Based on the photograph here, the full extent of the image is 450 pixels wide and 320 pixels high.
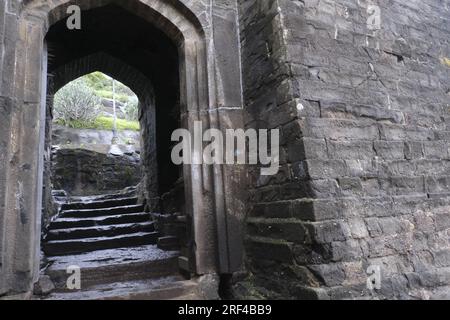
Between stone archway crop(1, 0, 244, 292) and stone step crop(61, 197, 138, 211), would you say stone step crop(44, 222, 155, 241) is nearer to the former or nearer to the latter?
stone step crop(61, 197, 138, 211)

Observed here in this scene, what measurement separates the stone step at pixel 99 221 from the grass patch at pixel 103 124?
868 centimetres

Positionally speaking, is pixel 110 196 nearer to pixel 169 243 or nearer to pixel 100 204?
pixel 100 204

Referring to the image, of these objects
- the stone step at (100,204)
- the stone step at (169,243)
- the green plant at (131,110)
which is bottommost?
the stone step at (169,243)

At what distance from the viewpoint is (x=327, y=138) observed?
2680mm

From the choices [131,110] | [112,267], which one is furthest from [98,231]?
[131,110]

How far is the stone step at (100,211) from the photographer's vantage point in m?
6.01

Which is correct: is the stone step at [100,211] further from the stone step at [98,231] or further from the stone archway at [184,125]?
the stone archway at [184,125]

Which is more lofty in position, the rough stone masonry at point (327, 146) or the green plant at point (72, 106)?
the green plant at point (72, 106)

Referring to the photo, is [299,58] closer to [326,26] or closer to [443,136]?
[326,26]

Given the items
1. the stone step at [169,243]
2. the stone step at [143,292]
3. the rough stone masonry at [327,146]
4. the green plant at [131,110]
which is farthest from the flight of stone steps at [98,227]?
the green plant at [131,110]

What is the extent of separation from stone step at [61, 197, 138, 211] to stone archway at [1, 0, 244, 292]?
12.3ft

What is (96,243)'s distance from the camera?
490cm

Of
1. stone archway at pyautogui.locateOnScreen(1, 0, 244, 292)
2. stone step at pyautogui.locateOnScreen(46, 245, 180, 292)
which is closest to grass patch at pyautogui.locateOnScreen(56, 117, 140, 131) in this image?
stone step at pyautogui.locateOnScreen(46, 245, 180, 292)

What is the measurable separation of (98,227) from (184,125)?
2841 mm
